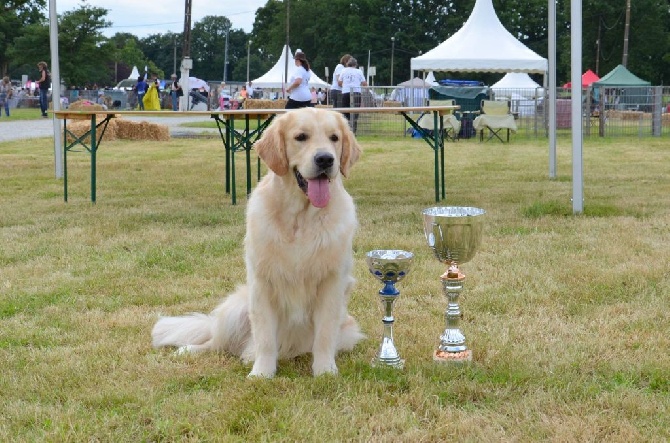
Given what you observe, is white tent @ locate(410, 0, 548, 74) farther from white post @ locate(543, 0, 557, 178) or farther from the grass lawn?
the grass lawn

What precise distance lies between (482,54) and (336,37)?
215ft

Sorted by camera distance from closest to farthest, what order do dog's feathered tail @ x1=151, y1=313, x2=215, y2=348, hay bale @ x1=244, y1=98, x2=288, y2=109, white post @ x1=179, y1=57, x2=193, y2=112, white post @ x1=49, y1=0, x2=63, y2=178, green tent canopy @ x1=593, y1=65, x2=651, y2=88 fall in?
1. dog's feathered tail @ x1=151, y1=313, x2=215, y2=348
2. white post @ x1=49, y1=0, x2=63, y2=178
3. hay bale @ x1=244, y1=98, x2=288, y2=109
4. white post @ x1=179, y1=57, x2=193, y2=112
5. green tent canopy @ x1=593, y1=65, x2=651, y2=88

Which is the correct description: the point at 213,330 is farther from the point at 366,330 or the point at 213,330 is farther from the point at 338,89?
the point at 338,89

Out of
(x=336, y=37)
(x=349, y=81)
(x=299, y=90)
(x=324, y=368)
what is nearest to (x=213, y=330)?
(x=324, y=368)

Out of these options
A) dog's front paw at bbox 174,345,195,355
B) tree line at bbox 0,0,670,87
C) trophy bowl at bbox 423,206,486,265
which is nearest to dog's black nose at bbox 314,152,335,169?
trophy bowl at bbox 423,206,486,265

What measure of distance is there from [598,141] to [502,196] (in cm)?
1153

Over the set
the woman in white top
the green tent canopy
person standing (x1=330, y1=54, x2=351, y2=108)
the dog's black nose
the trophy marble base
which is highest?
the green tent canopy

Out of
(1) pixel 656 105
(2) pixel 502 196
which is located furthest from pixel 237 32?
(2) pixel 502 196

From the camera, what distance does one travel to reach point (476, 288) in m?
5.02

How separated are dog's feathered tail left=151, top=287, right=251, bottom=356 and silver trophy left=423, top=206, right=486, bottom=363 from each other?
0.90 m

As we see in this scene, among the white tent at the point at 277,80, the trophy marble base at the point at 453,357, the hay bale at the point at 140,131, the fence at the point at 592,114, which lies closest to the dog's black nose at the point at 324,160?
the trophy marble base at the point at 453,357

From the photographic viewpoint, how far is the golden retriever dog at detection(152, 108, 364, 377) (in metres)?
3.39

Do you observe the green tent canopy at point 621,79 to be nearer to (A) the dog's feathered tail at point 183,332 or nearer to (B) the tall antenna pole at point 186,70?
(B) the tall antenna pole at point 186,70

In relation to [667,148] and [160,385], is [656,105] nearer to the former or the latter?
[667,148]
